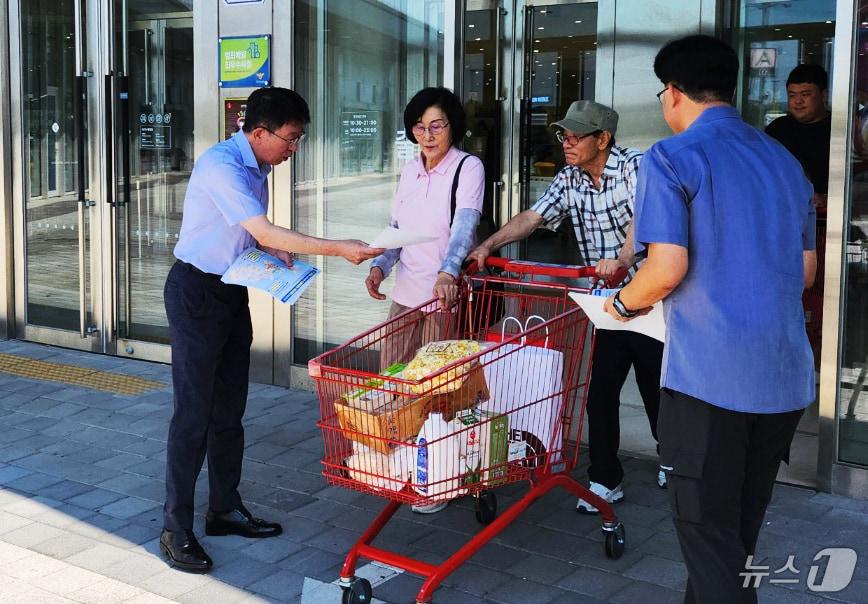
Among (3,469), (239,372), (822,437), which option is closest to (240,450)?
(239,372)

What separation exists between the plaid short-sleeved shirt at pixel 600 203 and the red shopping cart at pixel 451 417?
1.96ft

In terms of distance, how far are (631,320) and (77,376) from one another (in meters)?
5.61

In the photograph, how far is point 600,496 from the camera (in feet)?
16.8

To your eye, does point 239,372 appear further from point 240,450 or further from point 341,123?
point 341,123

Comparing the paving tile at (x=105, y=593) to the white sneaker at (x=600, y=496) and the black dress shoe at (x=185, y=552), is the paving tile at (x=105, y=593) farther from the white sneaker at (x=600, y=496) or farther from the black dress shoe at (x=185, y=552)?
the white sneaker at (x=600, y=496)

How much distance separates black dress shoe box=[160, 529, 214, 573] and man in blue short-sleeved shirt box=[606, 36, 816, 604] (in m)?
2.11

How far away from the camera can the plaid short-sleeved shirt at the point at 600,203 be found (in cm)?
488

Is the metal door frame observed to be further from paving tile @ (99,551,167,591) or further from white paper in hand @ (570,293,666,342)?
white paper in hand @ (570,293,666,342)

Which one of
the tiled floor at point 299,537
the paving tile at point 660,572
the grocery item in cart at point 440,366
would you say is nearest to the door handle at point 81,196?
the tiled floor at point 299,537

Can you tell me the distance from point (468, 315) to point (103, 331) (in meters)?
4.87

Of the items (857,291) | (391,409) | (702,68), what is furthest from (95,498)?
(857,291)

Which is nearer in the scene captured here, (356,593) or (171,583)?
(356,593)

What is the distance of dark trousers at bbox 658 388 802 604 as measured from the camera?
3.09 metres

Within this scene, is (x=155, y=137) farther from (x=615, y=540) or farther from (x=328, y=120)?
(x=615, y=540)
